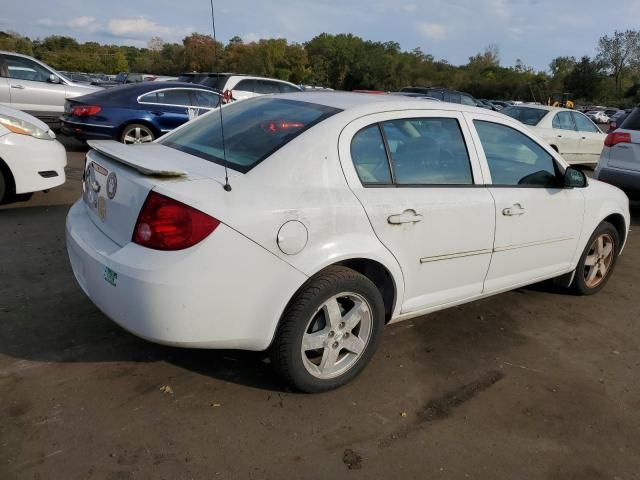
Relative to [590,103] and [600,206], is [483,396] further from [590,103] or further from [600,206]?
[590,103]

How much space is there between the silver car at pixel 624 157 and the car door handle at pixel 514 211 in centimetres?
488

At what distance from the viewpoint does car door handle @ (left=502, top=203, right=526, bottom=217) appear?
143 inches

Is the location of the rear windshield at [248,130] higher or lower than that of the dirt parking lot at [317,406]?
higher

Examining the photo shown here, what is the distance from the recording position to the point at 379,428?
2787mm

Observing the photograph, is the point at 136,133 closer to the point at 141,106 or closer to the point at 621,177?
the point at 141,106

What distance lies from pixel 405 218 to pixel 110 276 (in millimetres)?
1555

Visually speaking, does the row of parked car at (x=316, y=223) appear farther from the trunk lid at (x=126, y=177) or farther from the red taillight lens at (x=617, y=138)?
the red taillight lens at (x=617, y=138)

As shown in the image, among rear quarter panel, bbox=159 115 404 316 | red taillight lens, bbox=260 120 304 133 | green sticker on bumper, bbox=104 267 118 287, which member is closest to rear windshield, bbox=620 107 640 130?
rear quarter panel, bbox=159 115 404 316

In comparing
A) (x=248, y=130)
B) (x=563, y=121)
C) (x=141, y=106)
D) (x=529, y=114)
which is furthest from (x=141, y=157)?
(x=563, y=121)

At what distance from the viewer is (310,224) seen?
2.74 meters

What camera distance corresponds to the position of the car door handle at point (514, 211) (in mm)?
3642

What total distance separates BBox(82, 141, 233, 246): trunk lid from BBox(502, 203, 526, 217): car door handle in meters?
1.86

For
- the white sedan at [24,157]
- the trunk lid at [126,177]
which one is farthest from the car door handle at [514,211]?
the white sedan at [24,157]

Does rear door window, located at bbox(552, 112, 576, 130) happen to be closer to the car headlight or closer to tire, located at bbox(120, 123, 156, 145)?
tire, located at bbox(120, 123, 156, 145)
